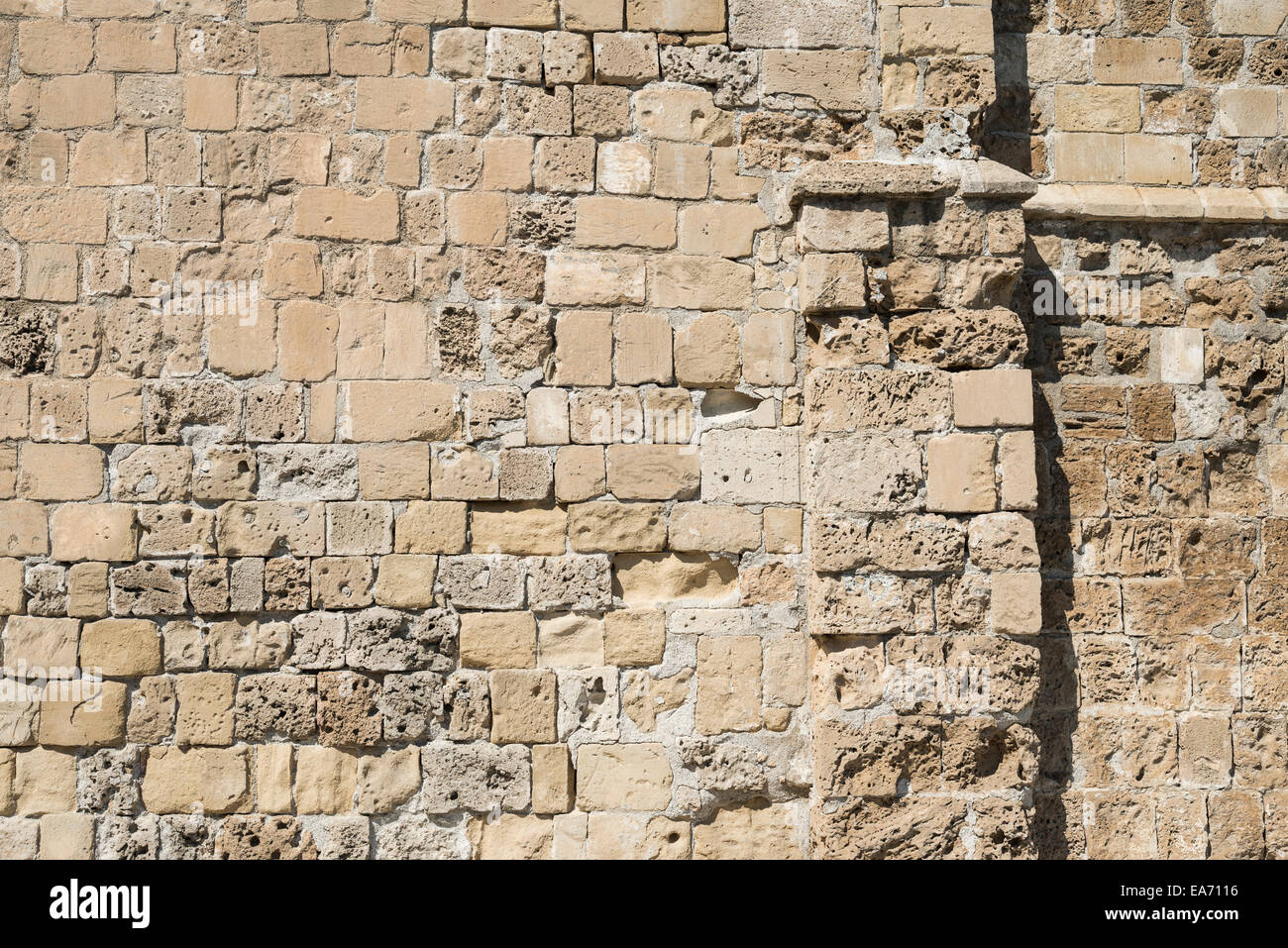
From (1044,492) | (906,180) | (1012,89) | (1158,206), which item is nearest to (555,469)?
(906,180)

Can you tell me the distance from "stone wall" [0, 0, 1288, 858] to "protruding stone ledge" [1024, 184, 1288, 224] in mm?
293

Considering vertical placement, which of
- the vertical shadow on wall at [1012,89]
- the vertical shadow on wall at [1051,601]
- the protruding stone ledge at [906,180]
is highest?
the vertical shadow on wall at [1012,89]

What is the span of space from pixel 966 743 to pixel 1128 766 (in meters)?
0.87

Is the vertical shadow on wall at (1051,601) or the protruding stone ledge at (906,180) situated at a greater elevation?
the protruding stone ledge at (906,180)

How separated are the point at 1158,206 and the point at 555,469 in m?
2.75

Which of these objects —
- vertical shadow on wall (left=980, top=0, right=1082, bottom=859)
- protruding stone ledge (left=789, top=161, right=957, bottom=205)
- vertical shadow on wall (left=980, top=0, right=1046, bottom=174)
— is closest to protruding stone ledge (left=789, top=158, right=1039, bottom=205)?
protruding stone ledge (left=789, top=161, right=957, bottom=205)

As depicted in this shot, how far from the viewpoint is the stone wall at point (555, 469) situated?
3.81 m

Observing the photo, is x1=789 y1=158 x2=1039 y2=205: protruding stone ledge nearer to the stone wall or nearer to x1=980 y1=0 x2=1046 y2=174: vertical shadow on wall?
the stone wall

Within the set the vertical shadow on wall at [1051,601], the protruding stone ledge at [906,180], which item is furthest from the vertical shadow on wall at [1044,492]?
the protruding stone ledge at [906,180]

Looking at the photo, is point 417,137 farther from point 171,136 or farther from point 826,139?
point 826,139

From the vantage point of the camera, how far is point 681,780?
3.90 m

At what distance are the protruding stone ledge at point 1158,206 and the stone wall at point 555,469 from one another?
0.29 meters

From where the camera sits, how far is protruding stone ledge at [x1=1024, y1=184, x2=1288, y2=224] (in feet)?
13.8

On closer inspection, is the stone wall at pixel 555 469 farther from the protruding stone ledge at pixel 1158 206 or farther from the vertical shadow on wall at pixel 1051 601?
the protruding stone ledge at pixel 1158 206
